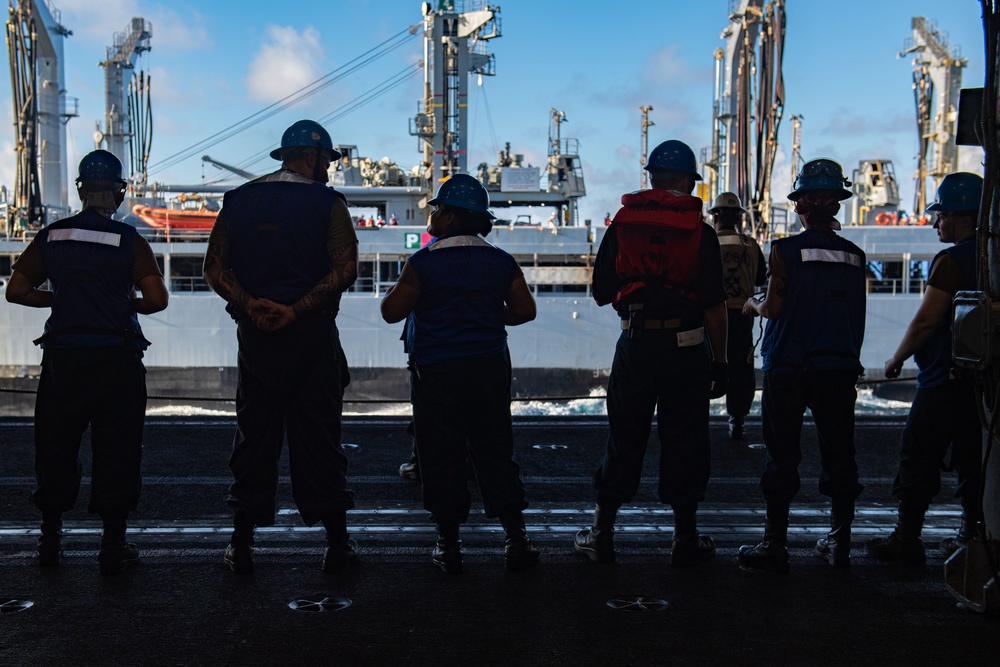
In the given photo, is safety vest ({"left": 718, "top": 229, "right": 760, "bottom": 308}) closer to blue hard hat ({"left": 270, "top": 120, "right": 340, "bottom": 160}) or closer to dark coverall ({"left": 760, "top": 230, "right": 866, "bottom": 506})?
dark coverall ({"left": 760, "top": 230, "right": 866, "bottom": 506})

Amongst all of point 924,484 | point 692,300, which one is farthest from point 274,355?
point 924,484

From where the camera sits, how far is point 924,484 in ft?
9.71

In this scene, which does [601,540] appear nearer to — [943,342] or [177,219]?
[943,342]

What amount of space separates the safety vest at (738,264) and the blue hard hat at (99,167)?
350 cm

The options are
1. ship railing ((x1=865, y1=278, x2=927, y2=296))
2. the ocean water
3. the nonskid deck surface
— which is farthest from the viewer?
ship railing ((x1=865, y1=278, x2=927, y2=296))

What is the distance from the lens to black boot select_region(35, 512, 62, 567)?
278 cm

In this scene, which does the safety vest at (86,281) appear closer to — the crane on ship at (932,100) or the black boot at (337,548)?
the black boot at (337,548)

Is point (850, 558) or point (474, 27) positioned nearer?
point (850, 558)

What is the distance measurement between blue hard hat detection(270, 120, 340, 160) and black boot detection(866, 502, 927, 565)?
2.30 meters

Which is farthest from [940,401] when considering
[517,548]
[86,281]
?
[86,281]

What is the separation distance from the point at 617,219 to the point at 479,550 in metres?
1.25

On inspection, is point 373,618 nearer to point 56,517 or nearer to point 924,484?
point 56,517

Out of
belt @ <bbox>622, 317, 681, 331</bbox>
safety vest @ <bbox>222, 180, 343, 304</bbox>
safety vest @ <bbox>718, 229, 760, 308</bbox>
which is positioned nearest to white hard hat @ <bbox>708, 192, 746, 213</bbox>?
safety vest @ <bbox>718, 229, 760, 308</bbox>

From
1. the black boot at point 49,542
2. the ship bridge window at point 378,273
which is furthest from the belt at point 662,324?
the ship bridge window at point 378,273
